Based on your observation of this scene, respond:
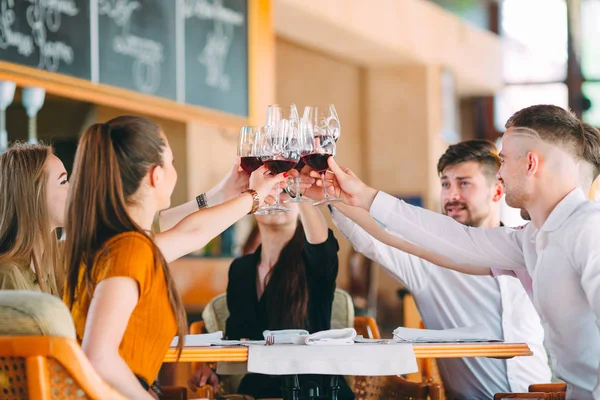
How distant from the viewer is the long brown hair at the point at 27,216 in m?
2.66

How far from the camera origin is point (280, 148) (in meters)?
2.83

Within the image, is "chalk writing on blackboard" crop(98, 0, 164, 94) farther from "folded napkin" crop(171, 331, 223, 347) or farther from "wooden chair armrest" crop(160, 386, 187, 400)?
"folded napkin" crop(171, 331, 223, 347)

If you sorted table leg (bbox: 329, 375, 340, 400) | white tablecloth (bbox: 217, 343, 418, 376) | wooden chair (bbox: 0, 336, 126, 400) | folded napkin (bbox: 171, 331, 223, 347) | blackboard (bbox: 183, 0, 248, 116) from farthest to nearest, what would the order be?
blackboard (bbox: 183, 0, 248, 116), table leg (bbox: 329, 375, 340, 400), folded napkin (bbox: 171, 331, 223, 347), white tablecloth (bbox: 217, 343, 418, 376), wooden chair (bbox: 0, 336, 126, 400)

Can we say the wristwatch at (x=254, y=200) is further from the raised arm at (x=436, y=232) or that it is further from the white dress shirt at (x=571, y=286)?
the white dress shirt at (x=571, y=286)

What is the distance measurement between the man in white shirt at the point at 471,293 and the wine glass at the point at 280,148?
480 mm

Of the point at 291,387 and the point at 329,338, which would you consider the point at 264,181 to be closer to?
the point at 329,338

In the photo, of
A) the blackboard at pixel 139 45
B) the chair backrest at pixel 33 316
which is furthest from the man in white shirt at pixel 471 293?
the blackboard at pixel 139 45

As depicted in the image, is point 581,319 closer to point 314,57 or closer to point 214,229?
point 214,229

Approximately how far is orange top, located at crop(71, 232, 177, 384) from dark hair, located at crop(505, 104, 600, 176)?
117cm

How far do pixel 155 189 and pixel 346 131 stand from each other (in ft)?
26.8

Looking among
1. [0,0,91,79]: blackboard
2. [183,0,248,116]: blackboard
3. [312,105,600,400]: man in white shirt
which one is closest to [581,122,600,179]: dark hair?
[312,105,600,400]: man in white shirt

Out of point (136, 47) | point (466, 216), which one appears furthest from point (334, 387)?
point (136, 47)

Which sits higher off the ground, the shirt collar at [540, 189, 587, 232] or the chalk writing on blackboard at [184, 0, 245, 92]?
the chalk writing on blackboard at [184, 0, 245, 92]

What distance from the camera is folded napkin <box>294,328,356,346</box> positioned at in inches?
104
